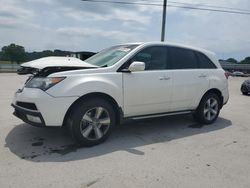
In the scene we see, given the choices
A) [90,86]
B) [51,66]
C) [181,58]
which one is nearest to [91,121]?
[90,86]

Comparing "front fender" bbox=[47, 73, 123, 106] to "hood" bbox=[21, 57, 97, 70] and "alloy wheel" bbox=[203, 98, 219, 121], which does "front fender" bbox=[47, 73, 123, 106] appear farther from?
"alloy wheel" bbox=[203, 98, 219, 121]

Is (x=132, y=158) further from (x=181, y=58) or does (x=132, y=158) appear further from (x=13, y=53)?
(x=13, y=53)

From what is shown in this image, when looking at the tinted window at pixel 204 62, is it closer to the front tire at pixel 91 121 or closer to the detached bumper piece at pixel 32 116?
the front tire at pixel 91 121

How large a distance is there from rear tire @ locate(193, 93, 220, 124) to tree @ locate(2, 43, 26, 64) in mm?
51934

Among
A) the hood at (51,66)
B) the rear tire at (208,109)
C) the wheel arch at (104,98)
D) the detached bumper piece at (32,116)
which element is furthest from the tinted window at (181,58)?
the detached bumper piece at (32,116)

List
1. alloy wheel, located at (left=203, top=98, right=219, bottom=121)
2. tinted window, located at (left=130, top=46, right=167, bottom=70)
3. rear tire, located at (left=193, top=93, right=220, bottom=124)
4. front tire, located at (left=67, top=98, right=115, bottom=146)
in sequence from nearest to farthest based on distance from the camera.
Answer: front tire, located at (left=67, top=98, right=115, bottom=146) < tinted window, located at (left=130, top=46, right=167, bottom=70) < rear tire, located at (left=193, top=93, right=220, bottom=124) < alloy wheel, located at (left=203, top=98, right=219, bottom=121)

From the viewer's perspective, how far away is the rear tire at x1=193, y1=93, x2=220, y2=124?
6025 millimetres

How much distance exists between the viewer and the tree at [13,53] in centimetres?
5378

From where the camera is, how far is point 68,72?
13.9 ft

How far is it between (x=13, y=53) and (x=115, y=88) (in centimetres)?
5499

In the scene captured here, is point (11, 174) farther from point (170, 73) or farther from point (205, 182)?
point (170, 73)

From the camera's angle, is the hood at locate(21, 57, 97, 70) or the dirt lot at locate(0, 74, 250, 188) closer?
the dirt lot at locate(0, 74, 250, 188)

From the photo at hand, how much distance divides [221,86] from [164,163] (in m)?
3.21

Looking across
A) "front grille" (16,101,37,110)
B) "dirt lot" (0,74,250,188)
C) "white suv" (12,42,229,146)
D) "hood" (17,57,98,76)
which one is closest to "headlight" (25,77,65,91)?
"white suv" (12,42,229,146)
